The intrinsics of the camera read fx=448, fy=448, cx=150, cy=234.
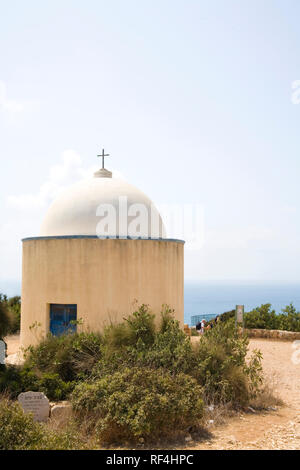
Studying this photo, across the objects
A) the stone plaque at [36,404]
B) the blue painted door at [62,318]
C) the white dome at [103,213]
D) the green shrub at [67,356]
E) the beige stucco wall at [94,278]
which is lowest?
the stone plaque at [36,404]

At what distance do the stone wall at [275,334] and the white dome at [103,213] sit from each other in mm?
8500

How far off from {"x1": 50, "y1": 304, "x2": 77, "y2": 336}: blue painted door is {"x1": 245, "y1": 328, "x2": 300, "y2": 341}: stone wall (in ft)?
32.1

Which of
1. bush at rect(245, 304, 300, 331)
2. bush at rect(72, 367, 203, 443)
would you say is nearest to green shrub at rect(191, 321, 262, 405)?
bush at rect(72, 367, 203, 443)

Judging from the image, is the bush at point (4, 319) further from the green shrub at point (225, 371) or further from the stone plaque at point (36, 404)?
the green shrub at point (225, 371)

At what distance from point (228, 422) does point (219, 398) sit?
678 millimetres

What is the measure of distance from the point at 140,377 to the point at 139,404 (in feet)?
2.22

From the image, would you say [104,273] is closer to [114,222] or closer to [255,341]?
[114,222]

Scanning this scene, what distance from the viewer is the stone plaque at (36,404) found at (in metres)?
7.63

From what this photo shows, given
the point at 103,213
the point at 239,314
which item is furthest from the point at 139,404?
the point at 239,314

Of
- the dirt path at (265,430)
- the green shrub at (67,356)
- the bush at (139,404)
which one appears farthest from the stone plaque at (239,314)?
the bush at (139,404)

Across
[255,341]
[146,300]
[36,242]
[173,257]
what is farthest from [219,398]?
[255,341]

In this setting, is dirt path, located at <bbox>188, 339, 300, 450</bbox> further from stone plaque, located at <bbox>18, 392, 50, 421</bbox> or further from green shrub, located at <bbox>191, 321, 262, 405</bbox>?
stone plaque, located at <bbox>18, 392, 50, 421</bbox>

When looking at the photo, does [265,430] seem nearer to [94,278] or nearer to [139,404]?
[139,404]
